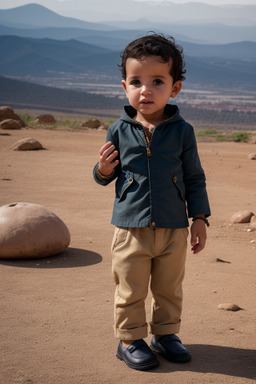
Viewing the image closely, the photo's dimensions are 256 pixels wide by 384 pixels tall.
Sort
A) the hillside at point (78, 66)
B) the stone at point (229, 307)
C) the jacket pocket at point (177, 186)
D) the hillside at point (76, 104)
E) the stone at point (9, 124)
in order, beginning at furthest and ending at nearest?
the hillside at point (78, 66), the hillside at point (76, 104), the stone at point (9, 124), the stone at point (229, 307), the jacket pocket at point (177, 186)

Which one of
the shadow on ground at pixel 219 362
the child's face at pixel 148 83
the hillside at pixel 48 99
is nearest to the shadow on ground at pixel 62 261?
the shadow on ground at pixel 219 362

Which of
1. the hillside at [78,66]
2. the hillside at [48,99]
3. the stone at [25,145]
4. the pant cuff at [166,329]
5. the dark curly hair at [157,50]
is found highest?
the dark curly hair at [157,50]

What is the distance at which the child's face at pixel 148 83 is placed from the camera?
348 centimetres

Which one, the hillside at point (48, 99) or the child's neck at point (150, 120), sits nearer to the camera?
the child's neck at point (150, 120)

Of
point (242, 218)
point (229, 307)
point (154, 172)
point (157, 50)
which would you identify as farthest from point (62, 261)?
point (157, 50)

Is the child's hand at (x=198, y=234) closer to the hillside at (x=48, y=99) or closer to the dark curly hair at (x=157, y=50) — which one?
the dark curly hair at (x=157, y=50)

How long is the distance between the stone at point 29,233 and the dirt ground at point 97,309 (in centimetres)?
10

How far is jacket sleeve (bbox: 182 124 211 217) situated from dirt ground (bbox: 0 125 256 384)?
868 mm

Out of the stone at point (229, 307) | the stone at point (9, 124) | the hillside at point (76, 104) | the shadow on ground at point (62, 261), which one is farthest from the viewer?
the hillside at point (76, 104)

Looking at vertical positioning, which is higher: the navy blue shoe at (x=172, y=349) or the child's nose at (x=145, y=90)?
the child's nose at (x=145, y=90)

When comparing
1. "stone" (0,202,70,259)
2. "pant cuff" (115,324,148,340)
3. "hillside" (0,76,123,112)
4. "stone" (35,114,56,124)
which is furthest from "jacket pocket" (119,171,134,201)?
"hillside" (0,76,123,112)

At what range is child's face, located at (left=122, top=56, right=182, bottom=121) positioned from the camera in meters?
3.48

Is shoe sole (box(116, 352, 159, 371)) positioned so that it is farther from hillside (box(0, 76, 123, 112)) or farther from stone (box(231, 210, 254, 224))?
hillside (box(0, 76, 123, 112))

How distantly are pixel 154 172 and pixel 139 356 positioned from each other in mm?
1001
